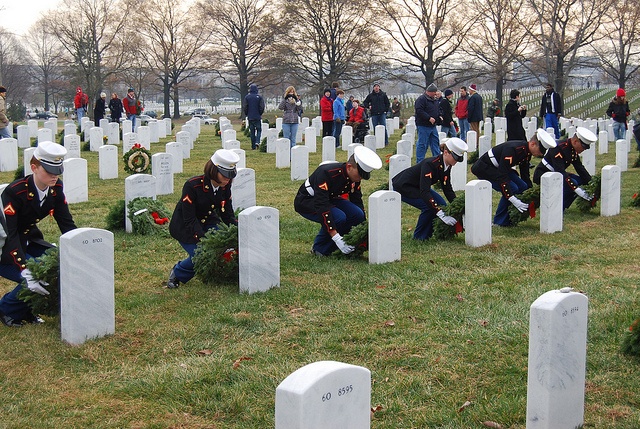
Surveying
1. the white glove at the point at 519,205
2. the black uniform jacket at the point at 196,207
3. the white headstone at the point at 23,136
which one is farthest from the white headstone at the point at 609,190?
the white headstone at the point at 23,136

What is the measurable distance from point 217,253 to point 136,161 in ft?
30.8

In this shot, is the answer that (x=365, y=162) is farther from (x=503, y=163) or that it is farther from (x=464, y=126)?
(x=464, y=126)

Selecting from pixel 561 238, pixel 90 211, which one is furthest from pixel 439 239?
pixel 90 211

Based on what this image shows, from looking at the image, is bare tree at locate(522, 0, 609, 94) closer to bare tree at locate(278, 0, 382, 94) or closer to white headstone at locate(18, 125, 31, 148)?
bare tree at locate(278, 0, 382, 94)

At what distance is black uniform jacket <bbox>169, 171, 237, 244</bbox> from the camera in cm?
788

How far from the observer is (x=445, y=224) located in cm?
1014

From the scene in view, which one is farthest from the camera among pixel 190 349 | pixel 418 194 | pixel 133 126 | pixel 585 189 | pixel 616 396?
pixel 133 126

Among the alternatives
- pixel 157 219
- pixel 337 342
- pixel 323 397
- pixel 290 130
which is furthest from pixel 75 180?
pixel 323 397

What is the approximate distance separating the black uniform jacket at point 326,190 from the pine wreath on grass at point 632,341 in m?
3.72

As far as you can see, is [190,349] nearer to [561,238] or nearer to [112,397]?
[112,397]

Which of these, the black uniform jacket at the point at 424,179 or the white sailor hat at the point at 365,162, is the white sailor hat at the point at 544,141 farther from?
the white sailor hat at the point at 365,162

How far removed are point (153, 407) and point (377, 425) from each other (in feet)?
4.65

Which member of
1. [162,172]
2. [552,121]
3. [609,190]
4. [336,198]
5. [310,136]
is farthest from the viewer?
[310,136]

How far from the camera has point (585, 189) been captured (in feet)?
41.5
